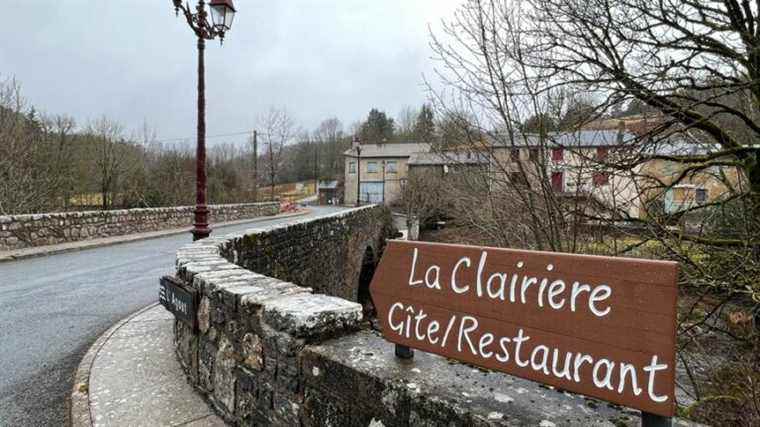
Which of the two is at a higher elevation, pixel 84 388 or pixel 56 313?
pixel 84 388

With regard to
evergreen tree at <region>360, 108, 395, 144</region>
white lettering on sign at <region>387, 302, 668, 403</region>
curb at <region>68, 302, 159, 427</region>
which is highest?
evergreen tree at <region>360, 108, 395, 144</region>

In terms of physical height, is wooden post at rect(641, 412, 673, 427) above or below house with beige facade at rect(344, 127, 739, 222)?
below

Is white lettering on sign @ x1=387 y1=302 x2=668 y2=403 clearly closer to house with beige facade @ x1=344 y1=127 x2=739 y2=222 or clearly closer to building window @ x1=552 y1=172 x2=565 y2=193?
house with beige facade @ x1=344 y1=127 x2=739 y2=222

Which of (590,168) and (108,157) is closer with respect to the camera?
(590,168)

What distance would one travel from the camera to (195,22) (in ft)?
22.3

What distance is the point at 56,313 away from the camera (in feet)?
16.3

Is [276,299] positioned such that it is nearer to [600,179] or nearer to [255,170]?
[600,179]

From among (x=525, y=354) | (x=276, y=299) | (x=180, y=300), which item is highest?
(x=525, y=354)

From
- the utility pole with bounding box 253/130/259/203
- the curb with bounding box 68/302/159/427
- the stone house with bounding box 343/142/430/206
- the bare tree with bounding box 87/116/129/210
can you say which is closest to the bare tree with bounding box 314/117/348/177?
the stone house with bounding box 343/142/430/206

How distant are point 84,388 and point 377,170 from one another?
4600 centimetres

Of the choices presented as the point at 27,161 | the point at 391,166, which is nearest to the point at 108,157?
the point at 27,161

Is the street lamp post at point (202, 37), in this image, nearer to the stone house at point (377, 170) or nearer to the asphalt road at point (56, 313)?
the asphalt road at point (56, 313)

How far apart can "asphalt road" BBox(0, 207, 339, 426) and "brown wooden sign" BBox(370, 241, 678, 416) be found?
8.70 ft

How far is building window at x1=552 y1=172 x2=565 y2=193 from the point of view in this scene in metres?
5.46
